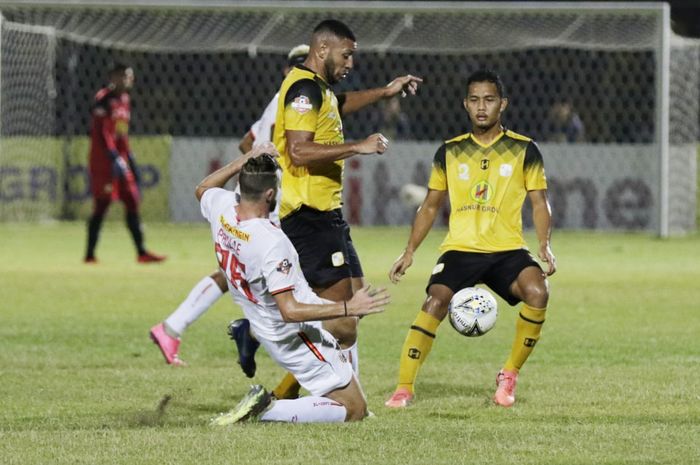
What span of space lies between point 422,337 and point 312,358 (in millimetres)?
1216

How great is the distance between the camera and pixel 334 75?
8562 millimetres

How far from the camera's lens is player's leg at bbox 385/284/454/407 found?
8.59m

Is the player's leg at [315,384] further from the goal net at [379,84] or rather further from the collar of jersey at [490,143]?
the goal net at [379,84]

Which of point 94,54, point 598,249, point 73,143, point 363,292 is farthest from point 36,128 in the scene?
point 363,292

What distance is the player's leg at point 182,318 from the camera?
33.8 feet

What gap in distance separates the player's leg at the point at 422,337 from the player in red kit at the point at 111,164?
31.4 feet

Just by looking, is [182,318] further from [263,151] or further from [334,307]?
[334,307]

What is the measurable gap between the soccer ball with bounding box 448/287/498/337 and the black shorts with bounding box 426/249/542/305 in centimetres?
13

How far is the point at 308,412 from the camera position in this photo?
7602 millimetres

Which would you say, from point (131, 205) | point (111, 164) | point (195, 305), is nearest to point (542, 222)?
point (195, 305)

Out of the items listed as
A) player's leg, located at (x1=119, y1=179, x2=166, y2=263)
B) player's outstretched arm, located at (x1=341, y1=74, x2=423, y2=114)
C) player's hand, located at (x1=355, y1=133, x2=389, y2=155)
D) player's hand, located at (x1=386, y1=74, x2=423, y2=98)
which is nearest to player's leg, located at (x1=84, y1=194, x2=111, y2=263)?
player's leg, located at (x1=119, y1=179, x2=166, y2=263)

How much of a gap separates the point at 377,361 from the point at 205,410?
96.0 inches

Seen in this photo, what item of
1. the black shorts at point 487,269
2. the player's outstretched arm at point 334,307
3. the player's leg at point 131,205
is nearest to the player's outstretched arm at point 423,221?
the black shorts at point 487,269

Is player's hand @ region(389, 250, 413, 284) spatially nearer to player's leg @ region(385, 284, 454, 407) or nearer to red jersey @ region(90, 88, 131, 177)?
player's leg @ region(385, 284, 454, 407)
